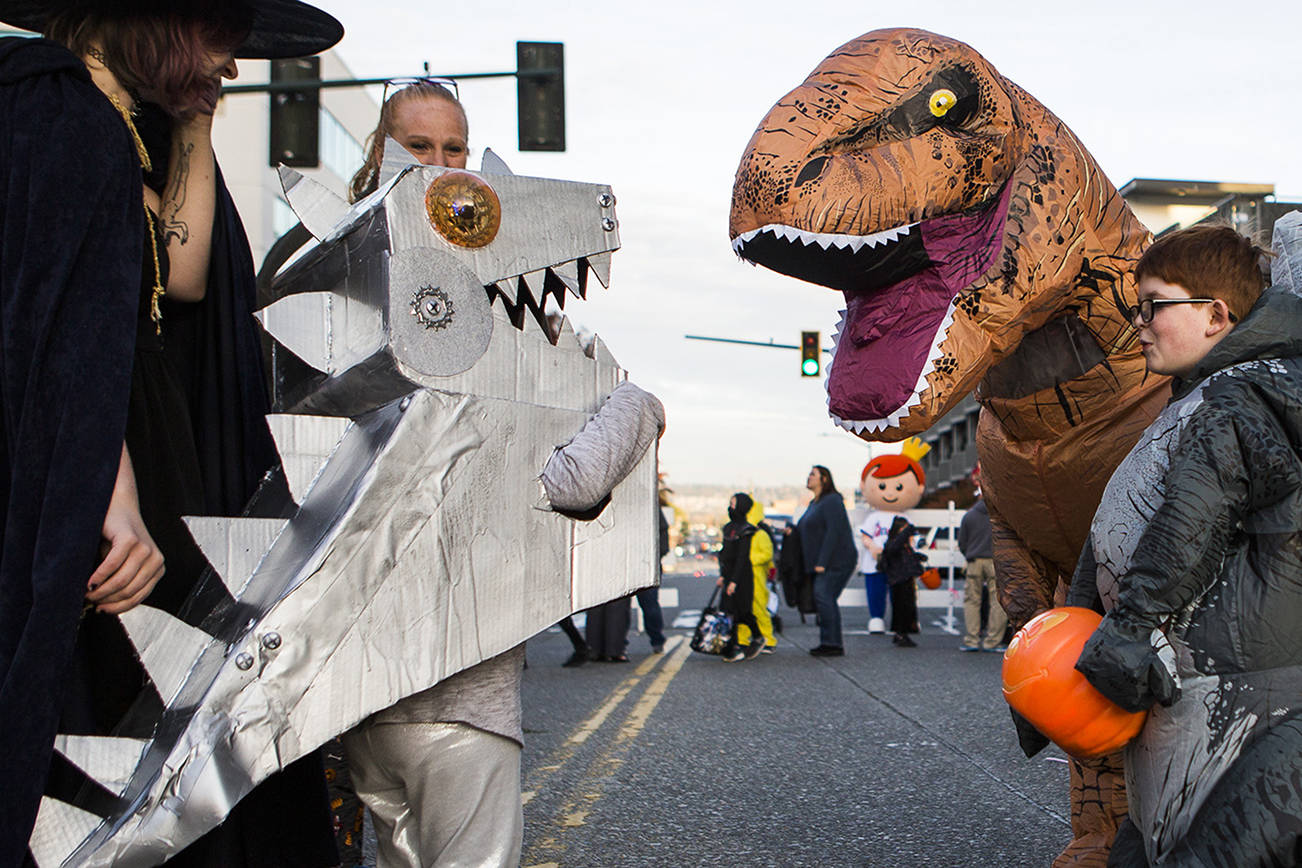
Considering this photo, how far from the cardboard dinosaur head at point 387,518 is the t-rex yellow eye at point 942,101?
2.38 feet

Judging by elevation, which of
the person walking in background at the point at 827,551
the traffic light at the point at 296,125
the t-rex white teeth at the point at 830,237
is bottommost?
the person walking in background at the point at 827,551

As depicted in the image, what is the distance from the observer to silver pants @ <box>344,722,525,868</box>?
6.89 ft

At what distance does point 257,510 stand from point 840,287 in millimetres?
1249

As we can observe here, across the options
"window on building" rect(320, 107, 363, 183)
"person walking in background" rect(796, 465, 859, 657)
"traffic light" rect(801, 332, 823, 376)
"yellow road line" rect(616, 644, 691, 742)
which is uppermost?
"window on building" rect(320, 107, 363, 183)

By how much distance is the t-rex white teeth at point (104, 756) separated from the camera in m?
1.72

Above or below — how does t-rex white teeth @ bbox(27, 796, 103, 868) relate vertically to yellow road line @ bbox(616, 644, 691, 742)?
above

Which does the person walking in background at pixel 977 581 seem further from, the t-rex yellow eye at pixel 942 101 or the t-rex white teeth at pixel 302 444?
the t-rex white teeth at pixel 302 444

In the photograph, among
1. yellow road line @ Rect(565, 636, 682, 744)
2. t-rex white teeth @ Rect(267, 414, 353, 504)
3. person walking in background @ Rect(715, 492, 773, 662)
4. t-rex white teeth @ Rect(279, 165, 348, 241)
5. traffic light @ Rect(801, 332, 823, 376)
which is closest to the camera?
t-rex white teeth @ Rect(267, 414, 353, 504)

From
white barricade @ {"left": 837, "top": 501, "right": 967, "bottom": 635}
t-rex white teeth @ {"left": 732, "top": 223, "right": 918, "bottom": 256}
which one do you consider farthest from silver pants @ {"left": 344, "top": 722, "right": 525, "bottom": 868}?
white barricade @ {"left": 837, "top": 501, "right": 967, "bottom": 635}

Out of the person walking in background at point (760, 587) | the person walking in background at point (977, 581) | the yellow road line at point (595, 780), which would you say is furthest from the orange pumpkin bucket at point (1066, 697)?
the person walking in background at point (977, 581)

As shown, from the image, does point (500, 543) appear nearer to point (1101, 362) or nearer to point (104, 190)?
point (104, 190)

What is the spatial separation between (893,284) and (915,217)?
157mm

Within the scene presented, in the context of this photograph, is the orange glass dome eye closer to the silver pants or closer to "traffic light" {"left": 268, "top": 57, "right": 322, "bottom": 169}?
the silver pants

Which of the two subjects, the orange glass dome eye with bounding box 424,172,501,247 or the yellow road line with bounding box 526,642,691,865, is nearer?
the orange glass dome eye with bounding box 424,172,501,247
